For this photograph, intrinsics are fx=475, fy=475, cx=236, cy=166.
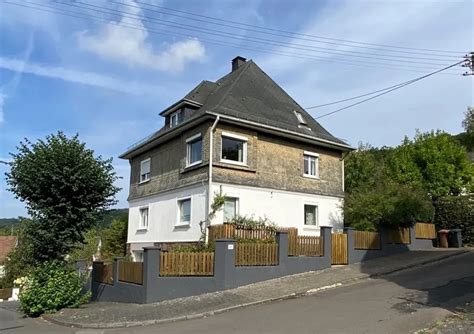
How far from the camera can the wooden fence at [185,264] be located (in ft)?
49.5

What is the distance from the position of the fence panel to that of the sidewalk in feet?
1.96

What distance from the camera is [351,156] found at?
31.2 metres

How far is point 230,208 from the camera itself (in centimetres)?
2117

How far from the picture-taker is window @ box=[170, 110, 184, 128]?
82.7 ft

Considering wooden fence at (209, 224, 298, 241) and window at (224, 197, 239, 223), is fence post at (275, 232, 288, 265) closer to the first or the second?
wooden fence at (209, 224, 298, 241)

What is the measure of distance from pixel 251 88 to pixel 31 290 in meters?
15.2

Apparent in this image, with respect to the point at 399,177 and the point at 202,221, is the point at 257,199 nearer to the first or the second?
the point at 202,221

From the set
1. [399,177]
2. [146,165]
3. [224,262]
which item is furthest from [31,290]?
[399,177]

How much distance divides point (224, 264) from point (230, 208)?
5.91 meters

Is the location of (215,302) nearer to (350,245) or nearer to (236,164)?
(350,245)

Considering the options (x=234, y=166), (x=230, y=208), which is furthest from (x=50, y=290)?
(x=234, y=166)

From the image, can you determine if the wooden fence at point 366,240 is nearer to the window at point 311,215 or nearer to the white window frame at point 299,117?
the window at point 311,215

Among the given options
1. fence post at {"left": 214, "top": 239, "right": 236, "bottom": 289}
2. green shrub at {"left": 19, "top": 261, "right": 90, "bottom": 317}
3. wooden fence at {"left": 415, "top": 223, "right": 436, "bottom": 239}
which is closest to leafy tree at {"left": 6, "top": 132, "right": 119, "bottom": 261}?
green shrub at {"left": 19, "top": 261, "right": 90, "bottom": 317}

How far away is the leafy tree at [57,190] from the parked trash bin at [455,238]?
1910 centimetres
